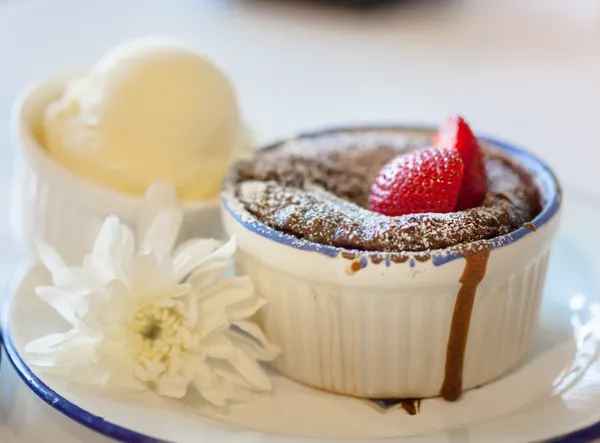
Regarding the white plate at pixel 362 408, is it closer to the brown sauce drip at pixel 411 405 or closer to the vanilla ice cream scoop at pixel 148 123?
the brown sauce drip at pixel 411 405

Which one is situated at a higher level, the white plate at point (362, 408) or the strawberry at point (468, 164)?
the strawberry at point (468, 164)

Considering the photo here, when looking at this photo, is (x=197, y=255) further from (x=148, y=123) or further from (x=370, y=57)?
(x=370, y=57)

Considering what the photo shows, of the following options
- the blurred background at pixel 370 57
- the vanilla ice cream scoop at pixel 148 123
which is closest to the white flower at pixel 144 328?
the vanilla ice cream scoop at pixel 148 123

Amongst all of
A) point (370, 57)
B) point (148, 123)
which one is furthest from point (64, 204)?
point (370, 57)

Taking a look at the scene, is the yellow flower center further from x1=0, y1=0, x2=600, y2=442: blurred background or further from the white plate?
x1=0, y1=0, x2=600, y2=442: blurred background

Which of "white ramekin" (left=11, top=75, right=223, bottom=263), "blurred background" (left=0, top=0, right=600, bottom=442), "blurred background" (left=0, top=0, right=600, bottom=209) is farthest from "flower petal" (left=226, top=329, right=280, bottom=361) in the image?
"blurred background" (left=0, top=0, right=600, bottom=209)

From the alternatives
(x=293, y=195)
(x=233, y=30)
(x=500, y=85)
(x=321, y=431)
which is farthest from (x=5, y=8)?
(x=321, y=431)

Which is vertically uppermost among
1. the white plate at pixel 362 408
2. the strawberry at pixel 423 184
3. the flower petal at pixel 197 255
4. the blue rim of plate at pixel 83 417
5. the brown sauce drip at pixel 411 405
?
the strawberry at pixel 423 184

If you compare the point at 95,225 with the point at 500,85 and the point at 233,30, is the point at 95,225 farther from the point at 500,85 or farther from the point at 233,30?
the point at 233,30
